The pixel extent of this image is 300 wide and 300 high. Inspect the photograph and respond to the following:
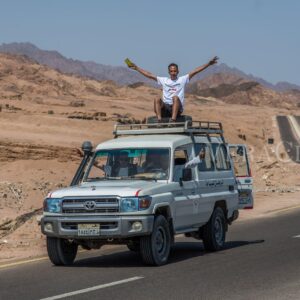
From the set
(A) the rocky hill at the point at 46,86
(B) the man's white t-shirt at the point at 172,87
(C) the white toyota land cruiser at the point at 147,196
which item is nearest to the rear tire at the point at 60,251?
(C) the white toyota land cruiser at the point at 147,196

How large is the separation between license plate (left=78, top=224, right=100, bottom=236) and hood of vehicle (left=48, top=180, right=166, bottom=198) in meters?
0.44

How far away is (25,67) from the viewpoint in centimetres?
10469

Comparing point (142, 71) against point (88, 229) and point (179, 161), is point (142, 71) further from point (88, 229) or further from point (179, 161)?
point (88, 229)

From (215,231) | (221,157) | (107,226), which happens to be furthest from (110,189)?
(221,157)

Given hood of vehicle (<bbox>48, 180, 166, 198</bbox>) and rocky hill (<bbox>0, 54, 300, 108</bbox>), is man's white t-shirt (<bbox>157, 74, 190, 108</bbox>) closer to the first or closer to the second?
hood of vehicle (<bbox>48, 180, 166, 198</bbox>)

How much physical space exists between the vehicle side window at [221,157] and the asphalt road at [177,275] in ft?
4.85

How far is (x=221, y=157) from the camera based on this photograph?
15570mm

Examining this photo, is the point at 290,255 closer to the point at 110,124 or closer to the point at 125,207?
the point at 125,207

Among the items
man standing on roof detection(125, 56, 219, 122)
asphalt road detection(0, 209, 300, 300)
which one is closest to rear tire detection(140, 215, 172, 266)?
asphalt road detection(0, 209, 300, 300)

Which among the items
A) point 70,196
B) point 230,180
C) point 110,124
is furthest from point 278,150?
point 70,196

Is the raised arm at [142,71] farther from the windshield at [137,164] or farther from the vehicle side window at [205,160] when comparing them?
the windshield at [137,164]

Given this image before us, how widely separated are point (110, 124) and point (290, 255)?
36242 mm

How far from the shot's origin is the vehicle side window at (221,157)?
15297 mm

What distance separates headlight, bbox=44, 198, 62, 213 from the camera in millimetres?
12562
